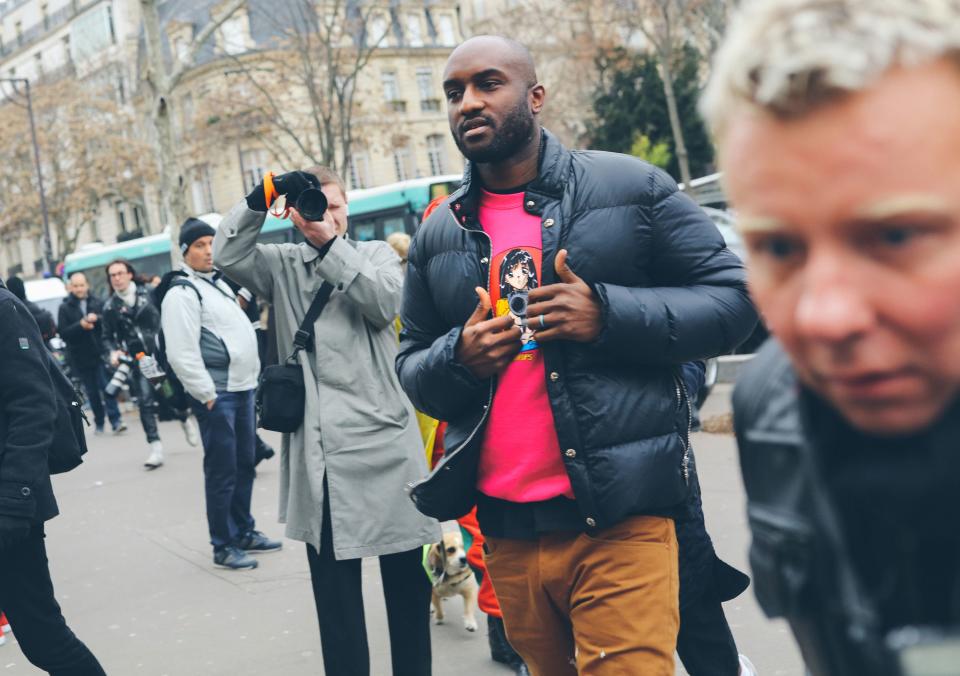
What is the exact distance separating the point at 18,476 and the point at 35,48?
7624cm

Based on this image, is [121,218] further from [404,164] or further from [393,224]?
[393,224]

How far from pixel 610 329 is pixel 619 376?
0.51 feet

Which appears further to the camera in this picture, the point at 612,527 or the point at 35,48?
the point at 35,48

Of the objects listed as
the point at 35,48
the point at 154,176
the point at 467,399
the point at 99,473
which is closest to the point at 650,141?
the point at 99,473

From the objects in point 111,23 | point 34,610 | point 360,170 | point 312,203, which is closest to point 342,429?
point 312,203

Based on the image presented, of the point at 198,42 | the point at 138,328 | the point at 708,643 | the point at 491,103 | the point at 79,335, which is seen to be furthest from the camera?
the point at 198,42

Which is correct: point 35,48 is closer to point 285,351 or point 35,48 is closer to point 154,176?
point 154,176

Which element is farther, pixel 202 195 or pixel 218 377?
pixel 202 195

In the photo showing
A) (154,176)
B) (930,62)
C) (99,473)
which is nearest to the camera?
(930,62)

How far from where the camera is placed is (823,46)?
0.81 meters

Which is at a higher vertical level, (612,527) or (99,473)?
(612,527)

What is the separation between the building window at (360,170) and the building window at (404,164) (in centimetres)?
178

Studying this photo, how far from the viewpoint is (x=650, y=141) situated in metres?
27.9

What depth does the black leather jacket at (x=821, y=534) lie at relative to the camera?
85cm
